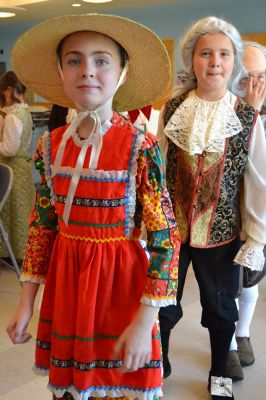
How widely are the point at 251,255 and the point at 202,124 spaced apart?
455mm

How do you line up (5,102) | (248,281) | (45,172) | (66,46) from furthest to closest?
(5,102) → (248,281) → (45,172) → (66,46)

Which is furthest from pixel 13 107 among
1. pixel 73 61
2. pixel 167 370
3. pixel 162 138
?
pixel 73 61

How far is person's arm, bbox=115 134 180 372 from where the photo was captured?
930 mm

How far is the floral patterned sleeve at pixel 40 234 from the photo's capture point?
3.66ft

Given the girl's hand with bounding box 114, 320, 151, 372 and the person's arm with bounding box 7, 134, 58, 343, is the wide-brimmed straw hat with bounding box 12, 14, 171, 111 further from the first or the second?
the girl's hand with bounding box 114, 320, 151, 372

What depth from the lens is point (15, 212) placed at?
3.28m

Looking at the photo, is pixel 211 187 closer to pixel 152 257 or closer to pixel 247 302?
pixel 152 257

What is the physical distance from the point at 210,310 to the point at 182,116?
2.22ft

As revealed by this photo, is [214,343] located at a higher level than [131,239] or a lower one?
lower

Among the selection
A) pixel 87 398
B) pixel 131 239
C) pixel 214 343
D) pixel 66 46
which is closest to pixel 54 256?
pixel 131 239

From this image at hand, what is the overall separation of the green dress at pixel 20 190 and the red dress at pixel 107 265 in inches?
87.0

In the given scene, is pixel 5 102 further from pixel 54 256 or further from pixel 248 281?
pixel 54 256

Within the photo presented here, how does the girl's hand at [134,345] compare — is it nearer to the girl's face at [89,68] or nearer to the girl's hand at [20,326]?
the girl's hand at [20,326]

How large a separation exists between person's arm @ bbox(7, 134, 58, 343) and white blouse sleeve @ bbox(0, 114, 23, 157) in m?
2.03
